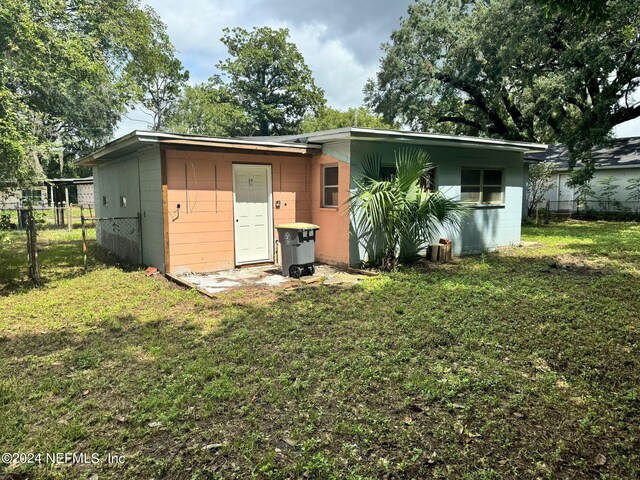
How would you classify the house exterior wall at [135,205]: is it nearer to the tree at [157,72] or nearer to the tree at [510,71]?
the tree at [510,71]

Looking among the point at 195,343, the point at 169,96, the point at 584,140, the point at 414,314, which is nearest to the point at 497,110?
the point at 584,140

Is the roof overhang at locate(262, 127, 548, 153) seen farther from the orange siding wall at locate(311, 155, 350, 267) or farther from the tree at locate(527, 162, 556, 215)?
the tree at locate(527, 162, 556, 215)

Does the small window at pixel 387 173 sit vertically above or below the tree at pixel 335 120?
below

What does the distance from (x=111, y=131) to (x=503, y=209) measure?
29886 mm

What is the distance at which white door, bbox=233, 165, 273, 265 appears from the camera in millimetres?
8055

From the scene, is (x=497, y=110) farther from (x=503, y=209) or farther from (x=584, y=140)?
(x=503, y=209)

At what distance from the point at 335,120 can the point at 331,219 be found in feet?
130

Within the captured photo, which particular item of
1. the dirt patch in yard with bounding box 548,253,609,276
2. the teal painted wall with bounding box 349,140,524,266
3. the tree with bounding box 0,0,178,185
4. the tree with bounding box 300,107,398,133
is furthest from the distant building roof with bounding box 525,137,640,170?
the tree with bounding box 0,0,178,185

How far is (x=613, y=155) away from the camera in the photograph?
19.7m

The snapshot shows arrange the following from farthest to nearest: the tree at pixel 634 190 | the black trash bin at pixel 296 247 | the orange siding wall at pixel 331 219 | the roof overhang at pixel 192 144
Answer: the tree at pixel 634 190 < the orange siding wall at pixel 331 219 < the black trash bin at pixel 296 247 < the roof overhang at pixel 192 144

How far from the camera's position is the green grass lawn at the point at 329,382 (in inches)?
93.8

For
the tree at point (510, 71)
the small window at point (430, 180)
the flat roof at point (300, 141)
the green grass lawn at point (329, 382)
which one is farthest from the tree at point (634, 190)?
the green grass lawn at point (329, 382)

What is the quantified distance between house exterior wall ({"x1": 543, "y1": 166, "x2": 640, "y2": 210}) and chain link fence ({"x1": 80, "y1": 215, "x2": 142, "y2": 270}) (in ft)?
64.3

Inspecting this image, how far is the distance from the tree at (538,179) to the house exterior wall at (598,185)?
1665 millimetres
